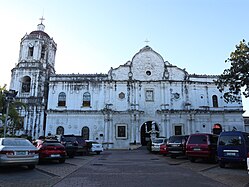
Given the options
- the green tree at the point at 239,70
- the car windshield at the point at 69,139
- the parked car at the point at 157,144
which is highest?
the green tree at the point at 239,70

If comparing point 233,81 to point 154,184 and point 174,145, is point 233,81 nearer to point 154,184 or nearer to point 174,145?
point 174,145

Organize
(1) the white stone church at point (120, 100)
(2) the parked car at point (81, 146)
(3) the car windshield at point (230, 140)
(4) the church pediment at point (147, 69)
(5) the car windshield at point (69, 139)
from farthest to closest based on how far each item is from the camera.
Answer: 1. (4) the church pediment at point (147, 69)
2. (1) the white stone church at point (120, 100)
3. (2) the parked car at point (81, 146)
4. (5) the car windshield at point (69, 139)
5. (3) the car windshield at point (230, 140)

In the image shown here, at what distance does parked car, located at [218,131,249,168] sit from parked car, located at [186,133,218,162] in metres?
1.51

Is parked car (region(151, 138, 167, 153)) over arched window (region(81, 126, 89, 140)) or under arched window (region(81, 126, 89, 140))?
under

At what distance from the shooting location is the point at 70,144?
1681 cm

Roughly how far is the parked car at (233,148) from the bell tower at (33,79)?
2517 cm

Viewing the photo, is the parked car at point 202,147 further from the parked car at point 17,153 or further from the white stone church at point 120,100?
the white stone church at point 120,100

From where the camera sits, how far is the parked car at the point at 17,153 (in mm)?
8914

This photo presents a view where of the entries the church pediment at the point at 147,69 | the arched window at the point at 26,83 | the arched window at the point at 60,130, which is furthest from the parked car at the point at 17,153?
the arched window at the point at 26,83

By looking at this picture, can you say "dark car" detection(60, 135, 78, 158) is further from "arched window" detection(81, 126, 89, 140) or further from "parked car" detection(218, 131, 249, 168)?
"arched window" detection(81, 126, 89, 140)

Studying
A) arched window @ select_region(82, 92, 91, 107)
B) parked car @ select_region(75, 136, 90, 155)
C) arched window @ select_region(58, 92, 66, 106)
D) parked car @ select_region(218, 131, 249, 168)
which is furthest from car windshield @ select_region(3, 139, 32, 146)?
arched window @ select_region(58, 92, 66, 106)

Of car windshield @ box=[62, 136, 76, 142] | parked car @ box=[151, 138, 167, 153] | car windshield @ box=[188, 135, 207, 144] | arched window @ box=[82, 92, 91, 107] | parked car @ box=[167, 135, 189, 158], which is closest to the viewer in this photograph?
car windshield @ box=[188, 135, 207, 144]

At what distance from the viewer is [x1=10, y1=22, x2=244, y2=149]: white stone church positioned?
3092cm

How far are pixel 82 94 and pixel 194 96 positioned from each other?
53.7 ft
